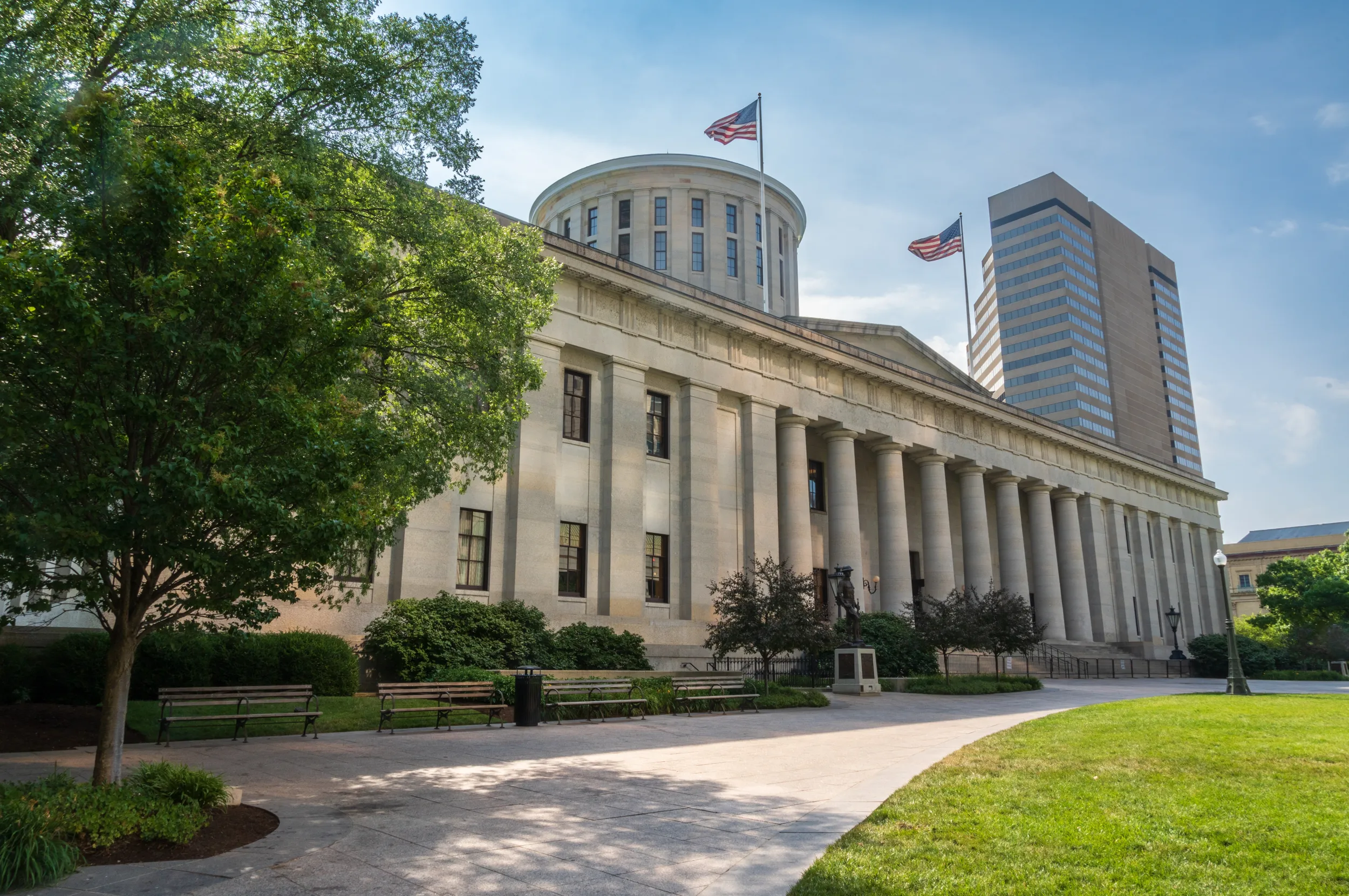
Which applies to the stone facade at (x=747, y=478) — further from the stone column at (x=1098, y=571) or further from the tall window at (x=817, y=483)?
the tall window at (x=817, y=483)

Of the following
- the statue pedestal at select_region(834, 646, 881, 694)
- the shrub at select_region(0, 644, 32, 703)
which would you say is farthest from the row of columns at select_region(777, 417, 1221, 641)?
the shrub at select_region(0, 644, 32, 703)

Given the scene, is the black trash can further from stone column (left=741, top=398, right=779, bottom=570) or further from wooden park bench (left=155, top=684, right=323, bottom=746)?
stone column (left=741, top=398, right=779, bottom=570)

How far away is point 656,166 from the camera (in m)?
54.9

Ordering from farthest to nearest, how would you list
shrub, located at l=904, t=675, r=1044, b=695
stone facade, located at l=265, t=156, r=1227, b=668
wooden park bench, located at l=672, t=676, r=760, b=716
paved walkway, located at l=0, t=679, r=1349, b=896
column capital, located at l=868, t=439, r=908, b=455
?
column capital, located at l=868, t=439, r=908, b=455
shrub, located at l=904, t=675, r=1044, b=695
stone facade, located at l=265, t=156, r=1227, b=668
wooden park bench, located at l=672, t=676, r=760, b=716
paved walkway, located at l=0, t=679, r=1349, b=896

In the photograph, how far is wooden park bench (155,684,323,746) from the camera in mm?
13406

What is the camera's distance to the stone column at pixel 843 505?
125ft

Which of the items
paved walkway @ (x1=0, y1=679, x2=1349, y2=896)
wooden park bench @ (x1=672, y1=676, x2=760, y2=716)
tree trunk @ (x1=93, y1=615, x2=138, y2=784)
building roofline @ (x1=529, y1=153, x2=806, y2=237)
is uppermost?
building roofline @ (x1=529, y1=153, x2=806, y2=237)

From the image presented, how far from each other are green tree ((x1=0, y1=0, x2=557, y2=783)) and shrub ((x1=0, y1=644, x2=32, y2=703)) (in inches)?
275

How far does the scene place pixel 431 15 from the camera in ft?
47.3

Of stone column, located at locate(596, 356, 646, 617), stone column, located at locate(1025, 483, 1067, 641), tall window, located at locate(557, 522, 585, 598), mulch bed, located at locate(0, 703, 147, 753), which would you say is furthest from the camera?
stone column, located at locate(1025, 483, 1067, 641)

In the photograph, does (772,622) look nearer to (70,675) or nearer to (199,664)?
(199,664)

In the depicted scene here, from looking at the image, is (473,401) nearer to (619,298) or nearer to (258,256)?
(258,256)

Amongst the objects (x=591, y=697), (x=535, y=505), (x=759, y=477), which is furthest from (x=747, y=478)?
(x=591, y=697)

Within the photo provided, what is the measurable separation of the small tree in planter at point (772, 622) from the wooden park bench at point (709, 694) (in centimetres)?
138
